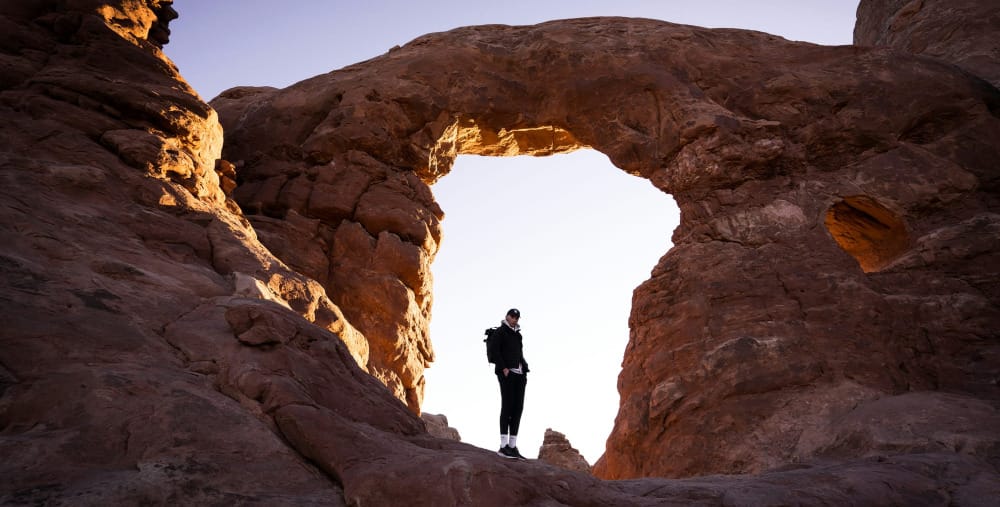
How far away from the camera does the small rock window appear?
38.1 feet

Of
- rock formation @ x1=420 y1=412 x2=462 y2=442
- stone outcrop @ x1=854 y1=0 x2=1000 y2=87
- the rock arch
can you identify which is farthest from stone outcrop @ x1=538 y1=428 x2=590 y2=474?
stone outcrop @ x1=854 y1=0 x2=1000 y2=87

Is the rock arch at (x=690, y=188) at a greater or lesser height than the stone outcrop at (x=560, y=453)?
greater

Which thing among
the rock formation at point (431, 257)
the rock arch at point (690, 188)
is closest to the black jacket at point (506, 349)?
the rock formation at point (431, 257)

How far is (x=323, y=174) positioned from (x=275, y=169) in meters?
1.06

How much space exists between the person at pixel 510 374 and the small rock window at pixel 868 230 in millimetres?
6128

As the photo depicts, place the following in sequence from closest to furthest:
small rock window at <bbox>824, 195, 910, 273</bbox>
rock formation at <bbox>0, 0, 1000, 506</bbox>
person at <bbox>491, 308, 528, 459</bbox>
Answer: rock formation at <bbox>0, 0, 1000, 506</bbox> < person at <bbox>491, 308, 528, 459</bbox> < small rock window at <bbox>824, 195, 910, 273</bbox>

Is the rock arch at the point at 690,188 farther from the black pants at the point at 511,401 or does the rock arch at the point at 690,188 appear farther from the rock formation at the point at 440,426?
the rock formation at the point at 440,426

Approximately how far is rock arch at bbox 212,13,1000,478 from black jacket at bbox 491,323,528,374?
103 inches

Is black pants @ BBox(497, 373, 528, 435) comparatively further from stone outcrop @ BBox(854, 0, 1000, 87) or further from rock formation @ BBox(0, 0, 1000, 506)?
stone outcrop @ BBox(854, 0, 1000, 87)

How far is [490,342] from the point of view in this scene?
8883 millimetres

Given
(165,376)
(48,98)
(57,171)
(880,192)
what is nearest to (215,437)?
(165,376)

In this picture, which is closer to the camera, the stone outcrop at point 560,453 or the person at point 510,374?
the person at point 510,374

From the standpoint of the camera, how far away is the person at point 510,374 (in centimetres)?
870

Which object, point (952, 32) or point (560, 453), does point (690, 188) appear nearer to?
point (560, 453)
